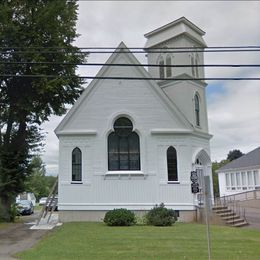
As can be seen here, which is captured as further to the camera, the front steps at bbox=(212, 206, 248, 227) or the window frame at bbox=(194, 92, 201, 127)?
the window frame at bbox=(194, 92, 201, 127)

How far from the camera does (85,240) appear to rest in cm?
1523

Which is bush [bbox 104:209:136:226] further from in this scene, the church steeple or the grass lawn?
the church steeple

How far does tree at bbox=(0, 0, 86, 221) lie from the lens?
25.6 meters

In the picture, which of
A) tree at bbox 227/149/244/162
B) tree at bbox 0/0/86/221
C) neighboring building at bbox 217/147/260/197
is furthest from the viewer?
tree at bbox 227/149/244/162

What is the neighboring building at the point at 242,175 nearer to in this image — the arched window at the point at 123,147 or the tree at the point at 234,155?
the arched window at the point at 123,147

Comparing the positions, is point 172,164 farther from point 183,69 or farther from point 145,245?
point 145,245

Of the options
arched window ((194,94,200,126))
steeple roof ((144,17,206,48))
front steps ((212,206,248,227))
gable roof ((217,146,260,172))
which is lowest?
front steps ((212,206,248,227))

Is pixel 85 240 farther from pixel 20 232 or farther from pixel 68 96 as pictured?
pixel 68 96

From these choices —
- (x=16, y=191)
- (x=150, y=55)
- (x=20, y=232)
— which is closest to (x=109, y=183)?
(x=20, y=232)

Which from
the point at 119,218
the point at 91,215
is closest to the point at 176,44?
the point at 91,215

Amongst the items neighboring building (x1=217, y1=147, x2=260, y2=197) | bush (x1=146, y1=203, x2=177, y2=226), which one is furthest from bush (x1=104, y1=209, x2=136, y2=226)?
neighboring building (x1=217, y1=147, x2=260, y2=197)

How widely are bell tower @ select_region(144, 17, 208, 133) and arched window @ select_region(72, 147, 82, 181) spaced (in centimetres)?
723

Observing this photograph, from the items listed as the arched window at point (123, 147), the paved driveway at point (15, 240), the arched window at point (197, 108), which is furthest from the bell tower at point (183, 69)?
the paved driveway at point (15, 240)

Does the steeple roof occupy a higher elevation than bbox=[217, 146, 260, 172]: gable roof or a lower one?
higher
